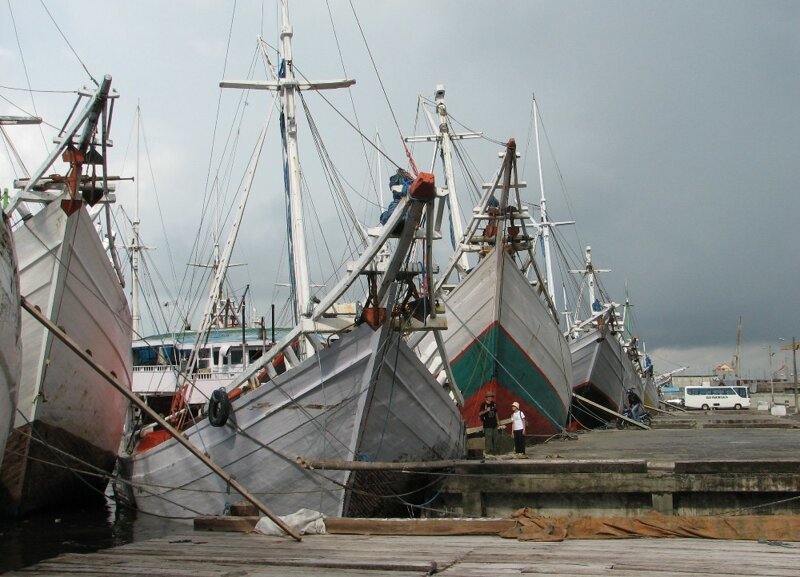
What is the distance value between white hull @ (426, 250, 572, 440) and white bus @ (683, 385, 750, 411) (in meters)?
44.7

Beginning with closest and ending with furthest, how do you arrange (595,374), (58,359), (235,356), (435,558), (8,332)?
(8,332)
(435,558)
(58,359)
(235,356)
(595,374)

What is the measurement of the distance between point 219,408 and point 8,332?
5.68m

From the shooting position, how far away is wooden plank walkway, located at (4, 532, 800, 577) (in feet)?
22.4

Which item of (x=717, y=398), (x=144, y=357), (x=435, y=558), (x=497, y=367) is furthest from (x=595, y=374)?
(x=717, y=398)

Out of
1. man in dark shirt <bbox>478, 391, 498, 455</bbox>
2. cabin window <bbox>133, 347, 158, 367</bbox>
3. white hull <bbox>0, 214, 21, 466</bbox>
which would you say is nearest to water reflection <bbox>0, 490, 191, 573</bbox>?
white hull <bbox>0, 214, 21, 466</bbox>

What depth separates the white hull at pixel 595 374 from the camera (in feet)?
119

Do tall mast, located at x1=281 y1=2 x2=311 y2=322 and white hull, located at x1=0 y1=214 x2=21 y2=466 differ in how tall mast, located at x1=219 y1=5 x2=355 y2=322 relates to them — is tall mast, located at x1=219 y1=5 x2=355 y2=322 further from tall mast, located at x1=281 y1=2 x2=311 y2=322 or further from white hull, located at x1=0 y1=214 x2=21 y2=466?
white hull, located at x1=0 y1=214 x2=21 y2=466

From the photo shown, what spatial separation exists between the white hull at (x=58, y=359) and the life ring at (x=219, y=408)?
201 cm

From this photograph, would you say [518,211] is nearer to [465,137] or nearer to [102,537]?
[465,137]

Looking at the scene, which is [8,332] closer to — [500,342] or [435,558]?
[435,558]

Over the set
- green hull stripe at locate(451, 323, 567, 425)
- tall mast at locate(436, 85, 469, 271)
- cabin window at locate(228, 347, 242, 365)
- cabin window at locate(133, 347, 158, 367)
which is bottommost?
green hull stripe at locate(451, 323, 567, 425)

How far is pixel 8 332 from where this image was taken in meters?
7.23

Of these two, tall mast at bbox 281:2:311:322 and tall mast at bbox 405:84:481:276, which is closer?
tall mast at bbox 281:2:311:322

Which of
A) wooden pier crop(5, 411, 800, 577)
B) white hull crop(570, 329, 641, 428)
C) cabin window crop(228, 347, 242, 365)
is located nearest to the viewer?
wooden pier crop(5, 411, 800, 577)
